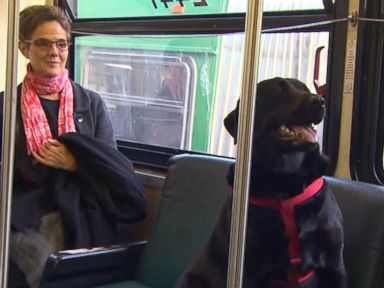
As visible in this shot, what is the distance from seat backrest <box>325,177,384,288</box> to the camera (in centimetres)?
167

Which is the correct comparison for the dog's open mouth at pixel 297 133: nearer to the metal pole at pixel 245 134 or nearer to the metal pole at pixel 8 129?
the metal pole at pixel 245 134

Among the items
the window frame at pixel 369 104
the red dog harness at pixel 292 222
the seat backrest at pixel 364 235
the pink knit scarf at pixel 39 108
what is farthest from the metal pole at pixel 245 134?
the pink knit scarf at pixel 39 108

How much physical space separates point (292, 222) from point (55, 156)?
1092mm

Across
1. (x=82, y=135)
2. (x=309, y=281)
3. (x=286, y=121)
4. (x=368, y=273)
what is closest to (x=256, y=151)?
(x=286, y=121)

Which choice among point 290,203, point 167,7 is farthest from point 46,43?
point 290,203

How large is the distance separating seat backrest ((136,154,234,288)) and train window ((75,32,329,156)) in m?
0.21

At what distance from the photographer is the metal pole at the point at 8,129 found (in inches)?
49.4

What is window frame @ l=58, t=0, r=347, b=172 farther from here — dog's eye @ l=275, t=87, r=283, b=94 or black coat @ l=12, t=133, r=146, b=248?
dog's eye @ l=275, t=87, r=283, b=94

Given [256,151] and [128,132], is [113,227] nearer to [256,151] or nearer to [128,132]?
[128,132]

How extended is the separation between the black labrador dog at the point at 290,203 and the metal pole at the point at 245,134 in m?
0.30

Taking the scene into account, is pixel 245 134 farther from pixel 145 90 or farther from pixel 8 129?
pixel 145 90

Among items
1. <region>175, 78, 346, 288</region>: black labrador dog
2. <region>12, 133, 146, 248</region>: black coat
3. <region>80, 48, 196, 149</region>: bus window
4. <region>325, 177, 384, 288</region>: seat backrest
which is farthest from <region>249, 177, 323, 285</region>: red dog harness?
<region>80, 48, 196, 149</region>: bus window

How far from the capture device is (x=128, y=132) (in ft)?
9.63

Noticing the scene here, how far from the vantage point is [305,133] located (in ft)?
5.07
